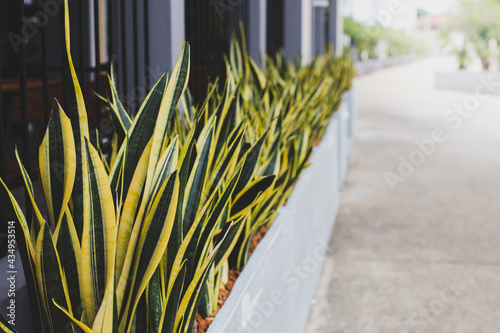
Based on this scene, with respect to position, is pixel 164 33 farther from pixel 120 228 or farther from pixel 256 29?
pixel 256 29

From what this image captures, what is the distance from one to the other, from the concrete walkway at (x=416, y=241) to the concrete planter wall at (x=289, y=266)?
7.2 inches

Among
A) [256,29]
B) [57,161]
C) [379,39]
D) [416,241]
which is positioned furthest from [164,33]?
[379,39]

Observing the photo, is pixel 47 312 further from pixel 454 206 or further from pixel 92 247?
pixel 454 206

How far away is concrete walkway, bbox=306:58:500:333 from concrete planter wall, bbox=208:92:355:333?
18 cm

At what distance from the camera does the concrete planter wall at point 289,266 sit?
4.54 feet

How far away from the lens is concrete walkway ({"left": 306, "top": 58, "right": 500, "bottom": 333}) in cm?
255

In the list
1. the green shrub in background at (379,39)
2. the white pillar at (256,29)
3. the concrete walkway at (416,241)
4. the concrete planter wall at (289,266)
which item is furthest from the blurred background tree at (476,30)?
the concrete planter wall at (289,266)

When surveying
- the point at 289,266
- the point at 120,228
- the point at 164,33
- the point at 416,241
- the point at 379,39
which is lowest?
the point at 416,241

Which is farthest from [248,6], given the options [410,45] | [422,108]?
[410,45]

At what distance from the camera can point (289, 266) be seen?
6.47 ft

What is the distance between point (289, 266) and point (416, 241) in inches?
70.1

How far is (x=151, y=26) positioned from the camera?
7.11 ft

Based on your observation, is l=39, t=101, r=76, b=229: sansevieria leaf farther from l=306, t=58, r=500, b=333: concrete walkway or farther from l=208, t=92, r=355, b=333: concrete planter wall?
l=306, t=58, r=500, b=333: concrete walkway

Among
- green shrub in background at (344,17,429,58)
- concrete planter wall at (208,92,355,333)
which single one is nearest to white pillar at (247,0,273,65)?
concrete planter wall at (208,92,355,333)
